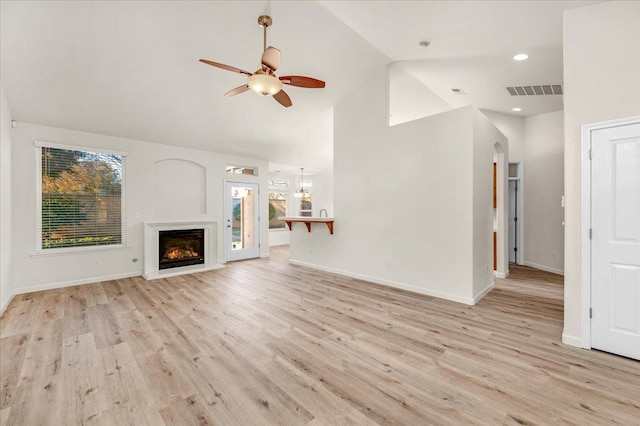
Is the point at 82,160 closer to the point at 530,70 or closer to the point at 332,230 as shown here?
the point at 332,230

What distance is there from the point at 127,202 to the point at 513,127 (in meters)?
8.66

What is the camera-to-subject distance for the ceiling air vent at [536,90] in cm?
465

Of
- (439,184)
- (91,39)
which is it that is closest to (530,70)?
(439,184)

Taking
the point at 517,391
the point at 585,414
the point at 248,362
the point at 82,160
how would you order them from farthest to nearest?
the point at 82,160 < the point at 248,362 < the point at 517,391 < the point at 585,414

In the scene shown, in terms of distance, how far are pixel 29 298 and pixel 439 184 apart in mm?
6680

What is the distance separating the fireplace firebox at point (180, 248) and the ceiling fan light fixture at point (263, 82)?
14.7ft

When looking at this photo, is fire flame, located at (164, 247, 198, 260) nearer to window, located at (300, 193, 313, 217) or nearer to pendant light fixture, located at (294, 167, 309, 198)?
pendant light fixture, located at (294, 167, 309, 198)

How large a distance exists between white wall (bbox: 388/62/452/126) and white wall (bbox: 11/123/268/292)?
14.3ft

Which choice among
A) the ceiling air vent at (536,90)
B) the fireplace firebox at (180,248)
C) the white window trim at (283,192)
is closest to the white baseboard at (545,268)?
the ceiling air vent at (536,90)

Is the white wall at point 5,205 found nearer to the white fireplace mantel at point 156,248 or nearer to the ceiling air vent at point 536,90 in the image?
the white fireplace mantel at point 156,248

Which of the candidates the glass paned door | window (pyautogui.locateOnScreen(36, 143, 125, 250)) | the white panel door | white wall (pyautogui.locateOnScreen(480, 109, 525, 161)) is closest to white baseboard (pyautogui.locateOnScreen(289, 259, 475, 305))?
the white panel door

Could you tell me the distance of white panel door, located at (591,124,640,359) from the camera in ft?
8.09

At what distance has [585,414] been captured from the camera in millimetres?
1811

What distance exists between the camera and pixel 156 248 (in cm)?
575
